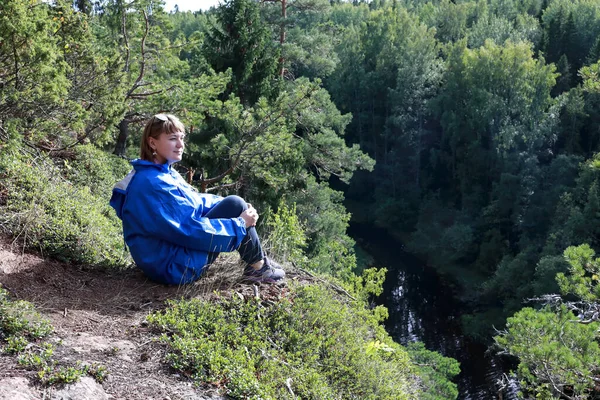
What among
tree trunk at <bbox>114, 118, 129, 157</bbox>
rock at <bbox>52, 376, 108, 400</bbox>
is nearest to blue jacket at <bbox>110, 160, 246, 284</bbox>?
rock at <bbox>52, 376, 108, 400</bbox>

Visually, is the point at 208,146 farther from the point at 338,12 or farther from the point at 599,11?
the point at 338,12

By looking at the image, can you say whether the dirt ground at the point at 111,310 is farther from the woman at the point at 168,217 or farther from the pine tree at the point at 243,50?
the pine tree at the point at 243,50

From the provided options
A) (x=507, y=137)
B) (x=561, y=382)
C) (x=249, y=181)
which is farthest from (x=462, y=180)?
(x=561, y=382)

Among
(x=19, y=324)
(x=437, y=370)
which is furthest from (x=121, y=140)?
(x=437, y=370)

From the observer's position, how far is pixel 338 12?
2260 inches

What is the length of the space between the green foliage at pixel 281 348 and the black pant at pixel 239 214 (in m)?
0.30

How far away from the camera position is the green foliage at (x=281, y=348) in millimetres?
3000

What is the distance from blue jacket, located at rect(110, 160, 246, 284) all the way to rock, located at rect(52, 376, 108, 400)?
1023 mm

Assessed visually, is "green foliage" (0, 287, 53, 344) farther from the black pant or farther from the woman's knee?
the woman's knee

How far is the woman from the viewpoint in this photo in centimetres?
344

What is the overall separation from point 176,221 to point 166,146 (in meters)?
0.46

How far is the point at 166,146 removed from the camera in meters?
3.55

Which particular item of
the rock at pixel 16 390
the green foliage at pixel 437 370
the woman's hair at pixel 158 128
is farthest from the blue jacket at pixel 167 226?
the green foliage at pixel 437 370

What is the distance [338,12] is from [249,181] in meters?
50.5
